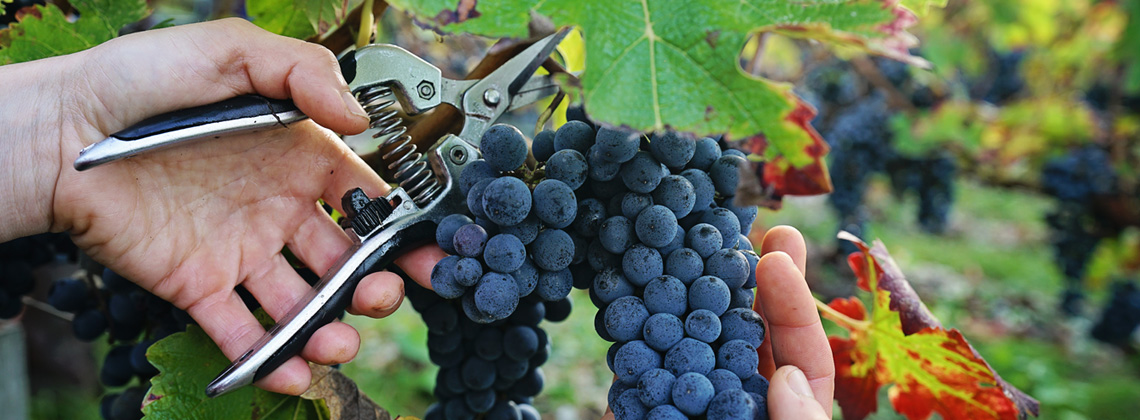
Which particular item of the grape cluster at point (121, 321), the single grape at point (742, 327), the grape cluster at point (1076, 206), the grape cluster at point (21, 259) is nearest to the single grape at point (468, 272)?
the single grape at point (742, 327)

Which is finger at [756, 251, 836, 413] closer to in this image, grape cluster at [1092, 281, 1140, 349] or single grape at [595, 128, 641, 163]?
single grape at [595, 128, 641, 163]

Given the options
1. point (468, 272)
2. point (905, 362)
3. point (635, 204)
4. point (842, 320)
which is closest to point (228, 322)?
point (468, 272)

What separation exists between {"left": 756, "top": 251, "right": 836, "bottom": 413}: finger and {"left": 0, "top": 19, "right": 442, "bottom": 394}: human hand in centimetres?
50

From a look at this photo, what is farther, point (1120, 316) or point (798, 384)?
point (1120, 316)

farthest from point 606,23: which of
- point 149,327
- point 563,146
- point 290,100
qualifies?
point 149,327

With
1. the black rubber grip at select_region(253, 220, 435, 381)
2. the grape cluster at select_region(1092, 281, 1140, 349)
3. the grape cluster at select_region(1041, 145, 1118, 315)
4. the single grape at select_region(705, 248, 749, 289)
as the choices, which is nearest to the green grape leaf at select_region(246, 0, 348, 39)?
the black rubber grip at select_region(253, 220, 435, 381)

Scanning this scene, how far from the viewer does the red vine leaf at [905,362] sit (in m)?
1.03

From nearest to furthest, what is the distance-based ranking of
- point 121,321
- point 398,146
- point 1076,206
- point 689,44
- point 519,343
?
point 689,44, point 398,146, point 519,343, point 121,321, point 1076,206

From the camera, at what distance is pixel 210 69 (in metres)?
0.87

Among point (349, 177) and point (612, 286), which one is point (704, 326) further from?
point (349, 177)

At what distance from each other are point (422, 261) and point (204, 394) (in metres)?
0.41

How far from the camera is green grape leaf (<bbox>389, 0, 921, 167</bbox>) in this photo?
61cm

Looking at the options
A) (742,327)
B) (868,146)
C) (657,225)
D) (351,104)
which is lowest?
(868,146)

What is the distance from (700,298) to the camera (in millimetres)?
774
